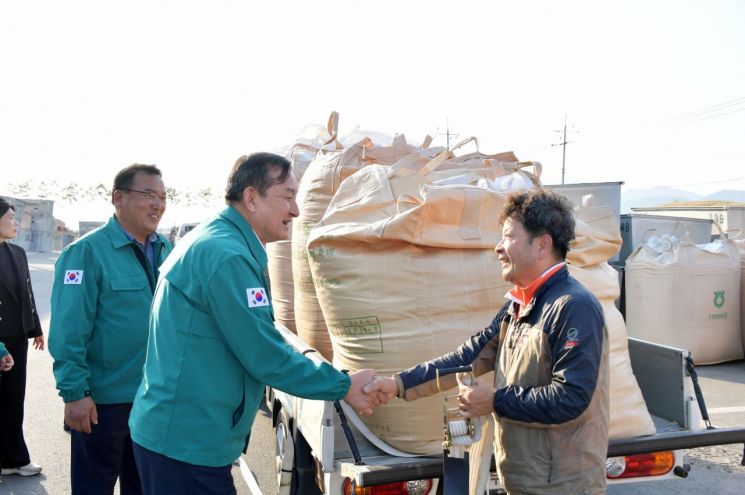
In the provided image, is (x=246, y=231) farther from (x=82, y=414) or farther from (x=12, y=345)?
(x=12, y=345)

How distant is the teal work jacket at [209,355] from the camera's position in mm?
1796

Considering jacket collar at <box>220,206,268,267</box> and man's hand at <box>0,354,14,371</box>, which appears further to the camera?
man's hand at <box>0,354,14,371</box>

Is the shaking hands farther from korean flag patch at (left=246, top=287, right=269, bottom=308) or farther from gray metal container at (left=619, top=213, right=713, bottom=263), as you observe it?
gray metal container at (left=619, top=213, right=713, bottom=263)

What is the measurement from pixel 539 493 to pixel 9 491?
3.40 m

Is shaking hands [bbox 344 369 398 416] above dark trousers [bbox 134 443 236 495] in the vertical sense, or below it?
above

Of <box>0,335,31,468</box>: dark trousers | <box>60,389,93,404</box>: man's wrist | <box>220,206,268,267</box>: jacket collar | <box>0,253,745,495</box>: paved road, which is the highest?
<box>220,206,268,267</box>: jacket collar

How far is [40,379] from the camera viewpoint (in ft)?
21.6

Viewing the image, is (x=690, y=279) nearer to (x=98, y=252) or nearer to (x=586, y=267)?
(x=586, y=267)

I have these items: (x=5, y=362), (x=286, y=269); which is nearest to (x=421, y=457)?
(x=286, y=269)

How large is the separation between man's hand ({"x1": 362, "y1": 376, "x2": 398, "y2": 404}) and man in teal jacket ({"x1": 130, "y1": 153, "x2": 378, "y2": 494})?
0.23 m

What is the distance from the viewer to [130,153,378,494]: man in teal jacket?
180 cm

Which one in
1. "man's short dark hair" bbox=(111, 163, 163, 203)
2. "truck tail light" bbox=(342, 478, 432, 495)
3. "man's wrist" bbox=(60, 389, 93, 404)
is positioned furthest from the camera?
"man's short dark hair" bbox=(111, 163, 163, 203)

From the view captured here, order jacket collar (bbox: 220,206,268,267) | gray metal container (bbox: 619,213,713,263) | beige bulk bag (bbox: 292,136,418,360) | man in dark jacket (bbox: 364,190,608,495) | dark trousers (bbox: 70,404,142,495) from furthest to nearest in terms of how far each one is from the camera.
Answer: gray metal container (bbox: 619,213,713,263), beige bulk bag (bbox: 292,136,418,360), dark trousers (bbox: 70,404,142,495), jacket collar (bbox: 220,206,268,267), man in dark jacket (bbox: 364,190,608,495)

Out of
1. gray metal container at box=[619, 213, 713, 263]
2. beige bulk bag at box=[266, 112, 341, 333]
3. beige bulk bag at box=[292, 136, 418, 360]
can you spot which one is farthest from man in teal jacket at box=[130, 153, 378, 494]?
gray metal container at box=[619, 213, 713, 263]
